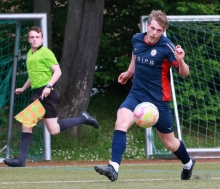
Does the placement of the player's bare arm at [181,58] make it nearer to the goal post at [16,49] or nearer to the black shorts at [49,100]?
the black shorts at [49,100]

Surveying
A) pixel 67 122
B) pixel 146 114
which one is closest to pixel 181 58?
pixel 146 114

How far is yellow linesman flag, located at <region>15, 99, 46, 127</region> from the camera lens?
1073cm

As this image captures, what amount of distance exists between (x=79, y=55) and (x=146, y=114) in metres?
7.43

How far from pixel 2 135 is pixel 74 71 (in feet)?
6.19

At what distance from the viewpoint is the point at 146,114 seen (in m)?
7.63

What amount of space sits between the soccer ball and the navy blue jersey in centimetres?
28

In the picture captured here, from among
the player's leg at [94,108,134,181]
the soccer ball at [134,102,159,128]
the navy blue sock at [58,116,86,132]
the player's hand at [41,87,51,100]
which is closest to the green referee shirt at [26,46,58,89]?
the player's hand at [41,87,51,100]

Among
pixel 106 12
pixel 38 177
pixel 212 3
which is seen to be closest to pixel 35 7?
pixel 106 12

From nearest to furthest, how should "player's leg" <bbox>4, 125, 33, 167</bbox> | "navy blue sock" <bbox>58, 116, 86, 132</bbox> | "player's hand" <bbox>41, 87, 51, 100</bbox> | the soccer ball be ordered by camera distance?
the soccer ball → "player's hand" <bbox>41, 87, 51, 100</bbox> → "player's leg" <bbox>4, 125, 33, 167</bbox> → "navy blue sock" <bbox>58, 116, 86, 132</bbox>

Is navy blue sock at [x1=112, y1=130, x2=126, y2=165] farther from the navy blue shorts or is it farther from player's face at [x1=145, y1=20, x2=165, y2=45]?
player's face at [x1=145, y1=20, x2=165, y2=45]

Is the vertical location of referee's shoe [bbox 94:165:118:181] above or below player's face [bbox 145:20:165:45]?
below

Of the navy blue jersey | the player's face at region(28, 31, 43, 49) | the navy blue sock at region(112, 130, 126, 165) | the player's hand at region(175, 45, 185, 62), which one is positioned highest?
the player's hand at region(175, 45, 185, 62)

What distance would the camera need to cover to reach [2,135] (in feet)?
46.4

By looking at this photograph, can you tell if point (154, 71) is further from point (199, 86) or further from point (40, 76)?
point (199, 86)
